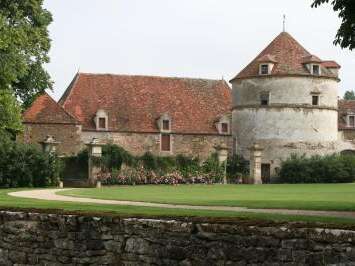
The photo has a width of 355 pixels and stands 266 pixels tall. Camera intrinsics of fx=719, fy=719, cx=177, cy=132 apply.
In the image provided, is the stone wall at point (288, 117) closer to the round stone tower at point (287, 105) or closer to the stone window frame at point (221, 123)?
the round stone tower at point (287, 105)

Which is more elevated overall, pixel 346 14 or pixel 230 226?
pixel 346 14

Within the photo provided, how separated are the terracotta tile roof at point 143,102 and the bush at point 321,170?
818 centimetres

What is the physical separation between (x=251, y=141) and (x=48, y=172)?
18102 mm

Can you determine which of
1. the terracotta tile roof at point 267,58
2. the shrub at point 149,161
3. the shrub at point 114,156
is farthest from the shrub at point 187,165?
the terracotta tile roof at point 267,58

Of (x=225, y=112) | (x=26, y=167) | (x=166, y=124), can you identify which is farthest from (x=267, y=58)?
(x=26, y=167)

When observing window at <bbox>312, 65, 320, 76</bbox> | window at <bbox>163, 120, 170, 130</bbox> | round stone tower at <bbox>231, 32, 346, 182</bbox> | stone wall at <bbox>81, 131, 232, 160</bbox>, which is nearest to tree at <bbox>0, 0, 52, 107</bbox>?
stone wall at <bbox>81, 131, 232, 160</bbox>

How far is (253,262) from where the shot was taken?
34.0 ft

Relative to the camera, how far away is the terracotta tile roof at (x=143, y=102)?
54969 mm

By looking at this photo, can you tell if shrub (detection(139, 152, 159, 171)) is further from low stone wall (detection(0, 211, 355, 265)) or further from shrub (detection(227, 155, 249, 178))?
low stone wall (detection(0, 211, 355, 265))

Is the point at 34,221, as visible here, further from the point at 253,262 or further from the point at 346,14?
the point at 346,14

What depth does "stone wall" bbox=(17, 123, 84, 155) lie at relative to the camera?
164ft

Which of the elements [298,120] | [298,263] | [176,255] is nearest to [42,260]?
[176,255]

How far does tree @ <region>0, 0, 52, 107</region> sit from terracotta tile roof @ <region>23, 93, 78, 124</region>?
7.80 metres

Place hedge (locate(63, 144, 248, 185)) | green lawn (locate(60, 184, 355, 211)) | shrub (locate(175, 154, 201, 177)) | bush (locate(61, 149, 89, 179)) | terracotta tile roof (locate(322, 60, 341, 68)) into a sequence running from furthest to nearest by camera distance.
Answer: terracotta tile roof (locate(322, 60, 341, 68)) < shrub (locate(175, 154, 201, 177)) < bush (locate(61, 149, 89, 179)) < hedge (locate(63, 144, 248, 185)) < green lawn (locate(60, 184, 355, 211))
